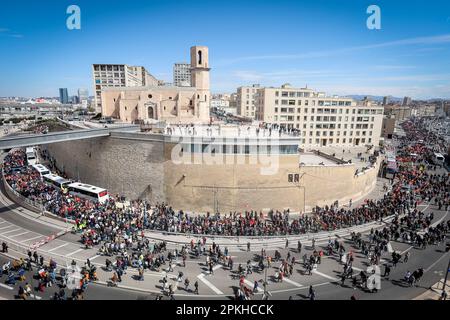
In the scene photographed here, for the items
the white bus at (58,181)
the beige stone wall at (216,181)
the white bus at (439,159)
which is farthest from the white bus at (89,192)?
the white bus at (439,159)

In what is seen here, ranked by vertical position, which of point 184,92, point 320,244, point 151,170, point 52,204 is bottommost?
point 320,244

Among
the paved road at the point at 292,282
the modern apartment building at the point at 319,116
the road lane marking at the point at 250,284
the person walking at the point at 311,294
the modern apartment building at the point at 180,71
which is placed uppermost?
the modern apartment building at the point at 180,71

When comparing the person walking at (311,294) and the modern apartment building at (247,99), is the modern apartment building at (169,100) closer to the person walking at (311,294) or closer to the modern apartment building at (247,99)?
the person walking at (311,294)

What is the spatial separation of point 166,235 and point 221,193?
24.5 ft

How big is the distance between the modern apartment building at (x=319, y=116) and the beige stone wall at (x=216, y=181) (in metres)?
29.1

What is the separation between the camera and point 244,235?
21.9 meters

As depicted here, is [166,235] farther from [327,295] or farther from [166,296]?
[327,295]

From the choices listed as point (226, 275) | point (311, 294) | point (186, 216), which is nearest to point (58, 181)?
point (186, 216)

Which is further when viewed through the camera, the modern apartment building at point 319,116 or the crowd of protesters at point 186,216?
the modern apartment building at point 319,116

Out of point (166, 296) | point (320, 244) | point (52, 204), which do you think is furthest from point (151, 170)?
point (320, 244)

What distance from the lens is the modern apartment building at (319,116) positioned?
187ft

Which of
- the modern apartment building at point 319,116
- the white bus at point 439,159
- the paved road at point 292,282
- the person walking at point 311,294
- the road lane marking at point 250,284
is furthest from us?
the modern apartment building at point 319,116

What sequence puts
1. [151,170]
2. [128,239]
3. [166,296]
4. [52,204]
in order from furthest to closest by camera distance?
[151,170]
[52,204]
[128,239]
[166,296]

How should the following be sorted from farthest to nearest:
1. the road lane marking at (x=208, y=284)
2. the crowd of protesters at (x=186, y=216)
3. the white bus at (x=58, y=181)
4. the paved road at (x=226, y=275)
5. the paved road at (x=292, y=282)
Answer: the white bus at (x=58, y=181)
the crowd of protesters at (x=186, y=216)
the road lane marking at (x=208, y=284)
the paved road at (x=226, y=275)
the paved road at (x=292, y=282)
